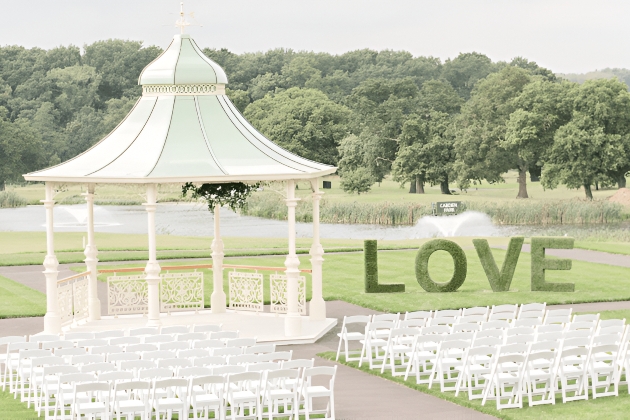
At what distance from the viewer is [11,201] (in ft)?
237

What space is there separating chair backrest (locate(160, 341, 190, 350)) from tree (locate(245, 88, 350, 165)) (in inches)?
2507

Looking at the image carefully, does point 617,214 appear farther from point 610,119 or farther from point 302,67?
point 302,67

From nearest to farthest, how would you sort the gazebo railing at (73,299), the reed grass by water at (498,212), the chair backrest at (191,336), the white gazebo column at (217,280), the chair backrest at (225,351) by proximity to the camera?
the chair backrest at (225,351)
the chair backrest at (191,336)
the gazebo railing at (73,299)
the white gazebo column at (217,280)
the reed grass by water at (498,212)

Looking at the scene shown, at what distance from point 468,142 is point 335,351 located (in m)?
52.8

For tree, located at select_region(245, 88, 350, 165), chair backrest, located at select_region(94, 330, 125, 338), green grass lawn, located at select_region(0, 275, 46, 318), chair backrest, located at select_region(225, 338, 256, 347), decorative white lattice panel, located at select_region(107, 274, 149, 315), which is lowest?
green grass lawn, located at select_region(0, 275, 46, 318)

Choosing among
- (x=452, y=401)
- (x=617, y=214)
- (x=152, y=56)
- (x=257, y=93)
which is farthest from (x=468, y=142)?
(x=452, y=401)

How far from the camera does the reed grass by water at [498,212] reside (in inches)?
2216

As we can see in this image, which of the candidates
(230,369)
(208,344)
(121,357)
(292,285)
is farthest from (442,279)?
(121,357)

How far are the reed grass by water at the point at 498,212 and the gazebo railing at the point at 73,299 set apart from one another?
113 ft

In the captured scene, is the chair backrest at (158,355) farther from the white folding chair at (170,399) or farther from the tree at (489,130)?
the tree at (489,130)

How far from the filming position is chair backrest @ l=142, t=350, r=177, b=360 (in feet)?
49.9

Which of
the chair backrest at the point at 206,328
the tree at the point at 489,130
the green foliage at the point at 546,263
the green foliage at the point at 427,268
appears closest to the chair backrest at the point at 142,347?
the chair backrest at the point at 206,328

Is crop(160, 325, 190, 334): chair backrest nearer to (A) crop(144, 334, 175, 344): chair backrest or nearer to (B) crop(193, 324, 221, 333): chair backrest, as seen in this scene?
(B) crop(193, 324, 221, 333): chair backrest

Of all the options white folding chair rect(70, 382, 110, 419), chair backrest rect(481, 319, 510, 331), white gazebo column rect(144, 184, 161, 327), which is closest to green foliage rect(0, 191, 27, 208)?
A: white gazebo column rect(144, 184, 161, 327)
